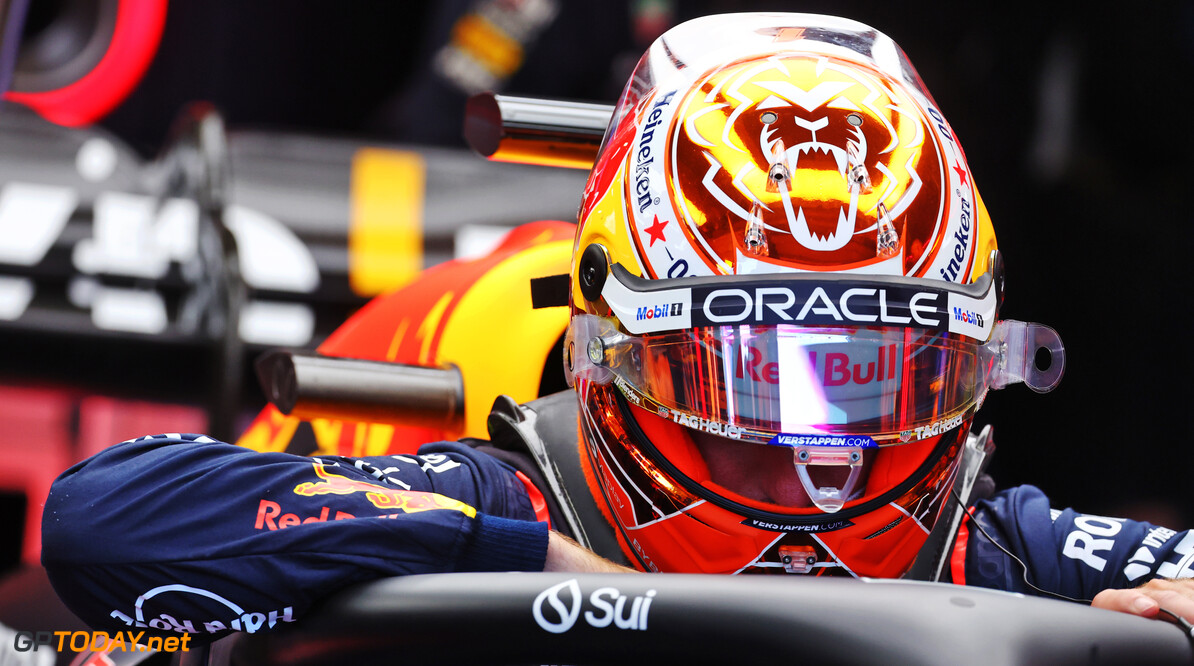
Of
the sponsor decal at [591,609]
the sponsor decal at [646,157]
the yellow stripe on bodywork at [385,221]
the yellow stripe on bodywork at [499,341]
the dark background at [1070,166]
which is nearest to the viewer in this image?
the sponsor decal at [591,609]

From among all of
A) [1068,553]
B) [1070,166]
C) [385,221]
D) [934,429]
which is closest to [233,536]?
[934,429]

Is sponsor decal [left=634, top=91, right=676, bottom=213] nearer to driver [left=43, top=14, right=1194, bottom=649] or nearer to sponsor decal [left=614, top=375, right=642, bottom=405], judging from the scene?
driver [left=43, top=14, right=1194, bottom=649]

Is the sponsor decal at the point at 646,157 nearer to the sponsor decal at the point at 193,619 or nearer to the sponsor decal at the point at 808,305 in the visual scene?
the sponsor decal at the point at 808,305

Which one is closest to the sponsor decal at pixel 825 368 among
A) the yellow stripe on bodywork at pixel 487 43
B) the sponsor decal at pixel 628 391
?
the sponsor decal at pixel 628 391

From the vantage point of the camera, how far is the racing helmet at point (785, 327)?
3.31ft

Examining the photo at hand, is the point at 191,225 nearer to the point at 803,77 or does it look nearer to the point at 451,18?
the point at 803,77

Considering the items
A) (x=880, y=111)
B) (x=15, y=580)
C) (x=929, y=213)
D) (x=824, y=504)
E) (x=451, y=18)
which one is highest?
(x=451, y=18)

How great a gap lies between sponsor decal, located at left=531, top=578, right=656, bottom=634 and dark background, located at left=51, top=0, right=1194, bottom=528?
9.41ft

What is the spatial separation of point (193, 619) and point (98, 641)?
0.31 metres

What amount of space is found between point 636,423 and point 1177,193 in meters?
2.66

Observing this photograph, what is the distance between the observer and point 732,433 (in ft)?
3.35

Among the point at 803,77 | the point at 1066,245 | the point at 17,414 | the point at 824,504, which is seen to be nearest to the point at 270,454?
the point at 824,504

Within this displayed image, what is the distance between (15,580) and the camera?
A: 1430 mm

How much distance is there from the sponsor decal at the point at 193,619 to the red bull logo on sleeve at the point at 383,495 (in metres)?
0.10
